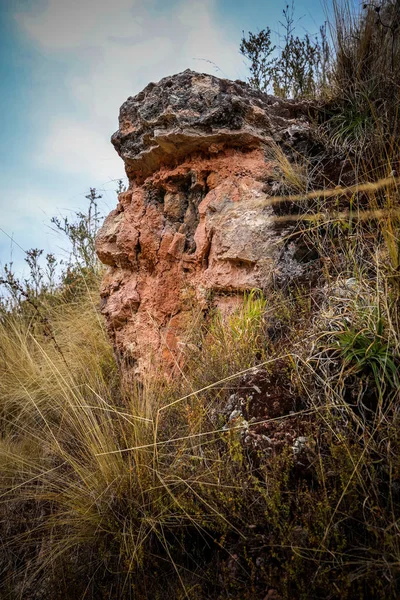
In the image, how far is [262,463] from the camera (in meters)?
1.46

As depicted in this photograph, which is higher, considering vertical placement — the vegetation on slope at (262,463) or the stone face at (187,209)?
the stone face at (187,209)

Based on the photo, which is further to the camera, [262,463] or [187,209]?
[187,209]

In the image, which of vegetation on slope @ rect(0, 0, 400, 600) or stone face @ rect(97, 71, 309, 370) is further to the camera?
stone face @ rect(97, 71, 309, 370)

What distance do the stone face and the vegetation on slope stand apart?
8.7 inches

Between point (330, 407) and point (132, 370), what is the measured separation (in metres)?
1.55

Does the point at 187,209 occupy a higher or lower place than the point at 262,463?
higher

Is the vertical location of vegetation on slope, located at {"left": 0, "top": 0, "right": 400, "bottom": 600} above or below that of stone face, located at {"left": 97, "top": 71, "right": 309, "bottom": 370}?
below

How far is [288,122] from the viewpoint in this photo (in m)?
2.85

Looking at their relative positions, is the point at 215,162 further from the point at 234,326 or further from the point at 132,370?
the point at 132,370

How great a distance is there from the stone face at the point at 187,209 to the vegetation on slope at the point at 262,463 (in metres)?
0.22

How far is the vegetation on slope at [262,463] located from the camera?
4.01 feet

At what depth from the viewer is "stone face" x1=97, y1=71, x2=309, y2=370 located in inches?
98.0

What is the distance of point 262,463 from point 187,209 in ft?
6.26

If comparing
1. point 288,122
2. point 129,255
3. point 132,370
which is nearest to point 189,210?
point 129,255
